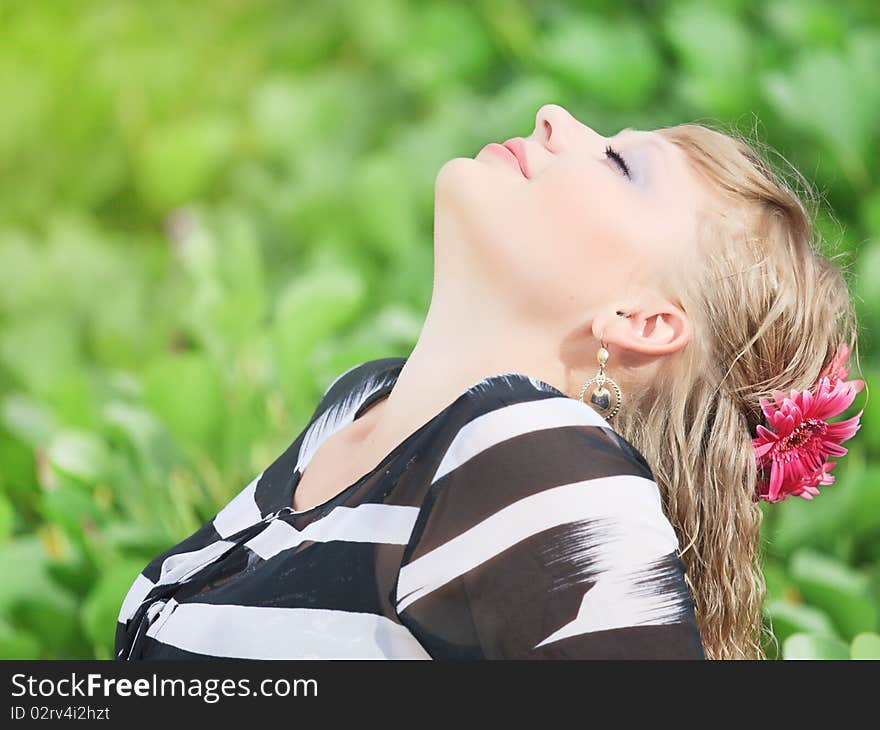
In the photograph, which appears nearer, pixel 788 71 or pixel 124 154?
pixel 788 71

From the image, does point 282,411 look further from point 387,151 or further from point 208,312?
point 387,151

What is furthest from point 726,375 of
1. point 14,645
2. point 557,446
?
point 14,645

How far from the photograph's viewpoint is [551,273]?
730 mm

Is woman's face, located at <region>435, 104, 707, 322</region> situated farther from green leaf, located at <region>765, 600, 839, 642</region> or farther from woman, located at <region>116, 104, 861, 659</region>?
green leaf, located at <region>765, 600, 839, 642</region>

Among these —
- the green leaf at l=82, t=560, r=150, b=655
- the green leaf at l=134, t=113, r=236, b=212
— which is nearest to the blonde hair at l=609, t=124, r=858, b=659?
the green leaf at l=82, t=560, r=150, b=655

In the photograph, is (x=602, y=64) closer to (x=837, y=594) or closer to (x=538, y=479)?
(x=837, y=594)

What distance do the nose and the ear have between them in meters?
0.13

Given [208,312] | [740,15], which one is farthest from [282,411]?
[740,15]

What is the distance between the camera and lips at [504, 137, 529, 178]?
2.55 ft

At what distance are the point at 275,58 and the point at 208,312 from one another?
2.37 feet

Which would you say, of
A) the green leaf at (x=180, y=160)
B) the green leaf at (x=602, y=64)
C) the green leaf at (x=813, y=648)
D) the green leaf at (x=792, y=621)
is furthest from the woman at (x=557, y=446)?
the green leaf at (x=180, y=160)

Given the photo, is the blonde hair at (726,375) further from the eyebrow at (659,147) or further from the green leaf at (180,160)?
the green leaf at (180,160)

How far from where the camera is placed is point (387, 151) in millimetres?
1819

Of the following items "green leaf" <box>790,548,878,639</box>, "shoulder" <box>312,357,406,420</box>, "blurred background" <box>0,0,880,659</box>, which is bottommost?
"green leaf" <box>790,548,878,639</box>
